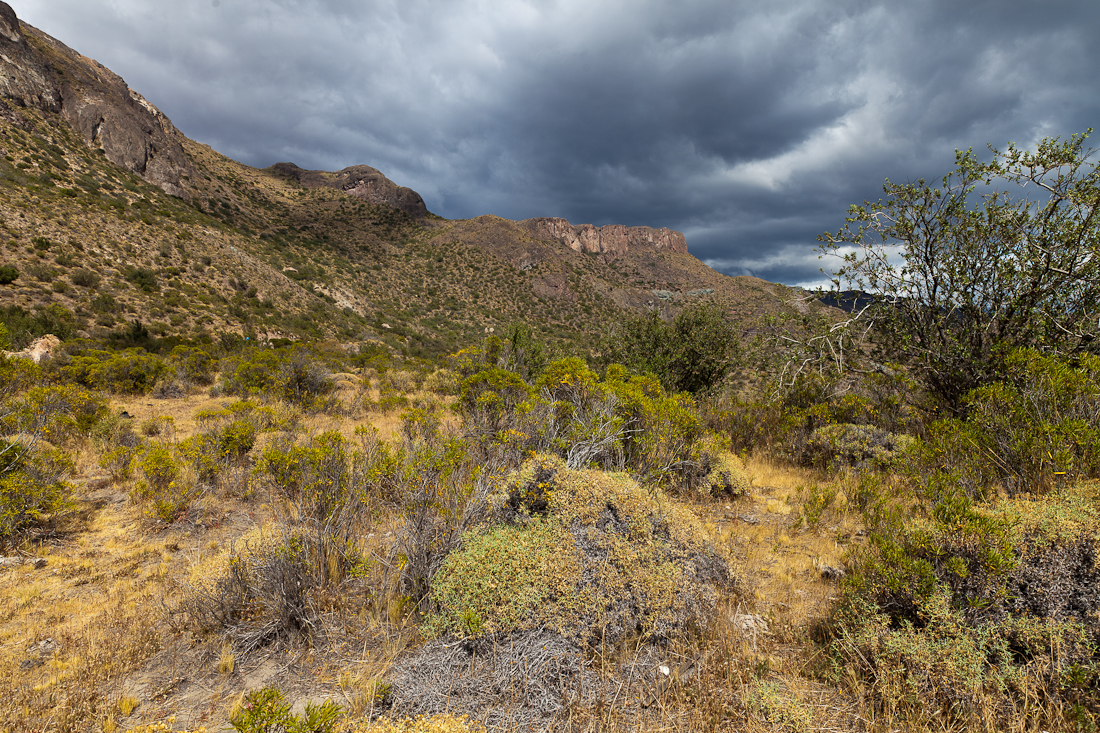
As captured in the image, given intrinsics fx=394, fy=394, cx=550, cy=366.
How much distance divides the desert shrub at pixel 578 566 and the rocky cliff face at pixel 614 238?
4159 inches

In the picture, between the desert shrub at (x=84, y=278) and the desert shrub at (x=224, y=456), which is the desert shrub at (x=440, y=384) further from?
the desert shrub at (x=84, y=278)

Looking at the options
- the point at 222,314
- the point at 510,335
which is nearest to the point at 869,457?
the point at 510,335

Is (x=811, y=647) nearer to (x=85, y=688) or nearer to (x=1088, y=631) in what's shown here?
(x=1088, y=631)

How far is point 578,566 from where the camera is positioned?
9.73 feet

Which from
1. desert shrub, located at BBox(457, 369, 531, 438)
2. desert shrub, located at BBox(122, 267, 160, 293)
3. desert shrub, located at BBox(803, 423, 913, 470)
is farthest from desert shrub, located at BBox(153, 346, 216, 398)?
desert shrub, located at BBox(803, 423, 913, 470)

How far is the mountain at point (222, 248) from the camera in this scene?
1964 centimetres

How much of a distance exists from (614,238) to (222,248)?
98028mm

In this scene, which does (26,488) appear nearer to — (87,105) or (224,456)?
(224,456)

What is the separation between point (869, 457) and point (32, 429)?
524 inches

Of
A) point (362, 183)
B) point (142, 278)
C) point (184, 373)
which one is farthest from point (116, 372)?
point (362, 183)

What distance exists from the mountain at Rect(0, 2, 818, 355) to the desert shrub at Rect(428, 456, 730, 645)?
5639 mm

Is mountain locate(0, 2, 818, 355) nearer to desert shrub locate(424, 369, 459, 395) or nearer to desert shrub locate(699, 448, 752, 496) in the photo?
desert shrub locate(699, 448, 752, 496)

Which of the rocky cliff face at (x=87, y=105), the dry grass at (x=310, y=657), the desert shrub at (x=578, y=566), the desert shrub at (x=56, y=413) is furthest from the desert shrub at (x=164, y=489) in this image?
the rocky cliff face at (x=87, y=105)

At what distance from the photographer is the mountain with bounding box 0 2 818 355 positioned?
19.6 m
